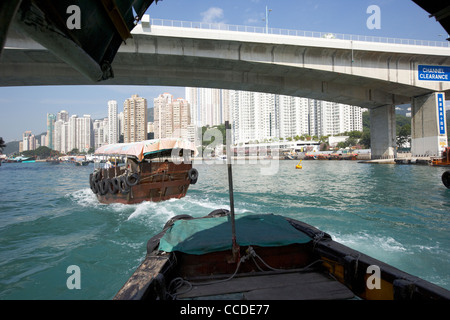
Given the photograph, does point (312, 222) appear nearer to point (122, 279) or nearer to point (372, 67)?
point (122, 279)

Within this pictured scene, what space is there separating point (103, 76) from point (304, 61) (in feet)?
64.0

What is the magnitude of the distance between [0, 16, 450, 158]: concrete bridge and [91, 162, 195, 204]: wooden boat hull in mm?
8222

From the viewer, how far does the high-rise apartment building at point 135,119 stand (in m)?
66.3

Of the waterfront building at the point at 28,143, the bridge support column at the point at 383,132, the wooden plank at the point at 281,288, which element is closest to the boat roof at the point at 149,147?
the wooden plank at the point at 281,288

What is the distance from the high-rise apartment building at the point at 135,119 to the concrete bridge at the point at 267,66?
46.7 metres

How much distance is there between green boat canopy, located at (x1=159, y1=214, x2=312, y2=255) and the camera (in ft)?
10.2

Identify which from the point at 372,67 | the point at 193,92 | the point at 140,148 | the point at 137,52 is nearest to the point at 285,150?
the point at 193,92

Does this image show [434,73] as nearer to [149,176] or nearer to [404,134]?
[149,176]

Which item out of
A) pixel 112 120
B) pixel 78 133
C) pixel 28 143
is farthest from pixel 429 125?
pixel 28 143

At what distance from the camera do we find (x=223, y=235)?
3.40 m

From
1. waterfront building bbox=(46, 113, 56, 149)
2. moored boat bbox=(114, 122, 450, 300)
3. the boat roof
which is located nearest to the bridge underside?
the boat roof

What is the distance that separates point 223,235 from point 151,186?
767cm

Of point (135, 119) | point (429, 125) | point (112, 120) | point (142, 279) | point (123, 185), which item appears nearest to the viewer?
point (142, 279)

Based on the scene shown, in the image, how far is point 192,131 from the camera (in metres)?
78.6
